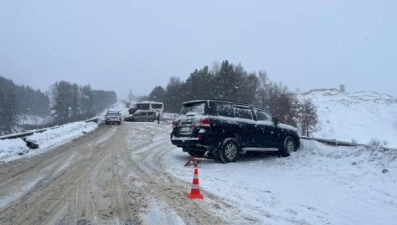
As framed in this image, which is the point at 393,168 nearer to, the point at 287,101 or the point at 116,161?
the point at 116,161

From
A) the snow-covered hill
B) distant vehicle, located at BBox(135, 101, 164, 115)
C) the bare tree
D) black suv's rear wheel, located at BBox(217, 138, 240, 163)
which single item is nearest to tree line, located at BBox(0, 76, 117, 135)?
distant vehicle, located at BBox(135, 101, 164, 115)

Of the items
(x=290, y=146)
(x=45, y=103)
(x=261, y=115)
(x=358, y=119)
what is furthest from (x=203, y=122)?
(x=45, y=103)

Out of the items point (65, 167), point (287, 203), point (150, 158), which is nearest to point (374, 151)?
point (287, 203)

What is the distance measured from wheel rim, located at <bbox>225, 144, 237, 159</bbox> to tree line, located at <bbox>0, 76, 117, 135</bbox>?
80908 mm

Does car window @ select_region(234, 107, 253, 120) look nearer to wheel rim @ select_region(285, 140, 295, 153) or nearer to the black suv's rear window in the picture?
the black suv's rear window

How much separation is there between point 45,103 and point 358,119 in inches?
5619

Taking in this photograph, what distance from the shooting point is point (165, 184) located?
7.61 metres

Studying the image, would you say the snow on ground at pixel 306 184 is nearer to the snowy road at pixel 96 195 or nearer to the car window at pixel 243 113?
the snowy road at pixel 96 195

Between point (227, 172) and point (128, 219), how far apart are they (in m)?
4.64

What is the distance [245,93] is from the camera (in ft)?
204

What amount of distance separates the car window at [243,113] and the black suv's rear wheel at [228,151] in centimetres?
102

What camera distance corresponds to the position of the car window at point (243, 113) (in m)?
11.5

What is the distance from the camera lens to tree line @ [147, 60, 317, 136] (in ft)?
126

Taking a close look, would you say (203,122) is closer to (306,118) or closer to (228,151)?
(228,151)
